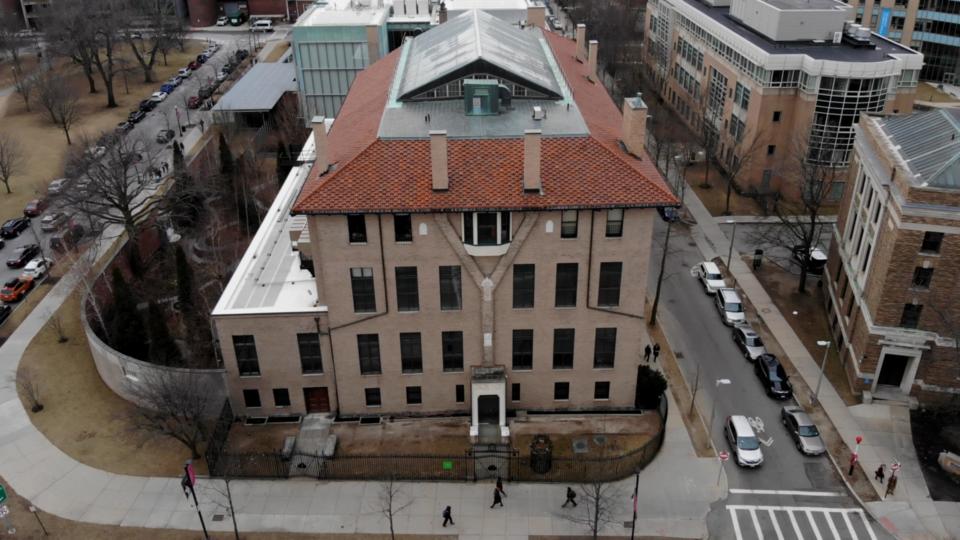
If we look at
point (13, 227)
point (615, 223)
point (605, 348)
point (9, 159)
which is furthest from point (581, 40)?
point (9, 159)

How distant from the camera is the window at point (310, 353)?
4331 centimetres

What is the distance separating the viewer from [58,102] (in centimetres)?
9500

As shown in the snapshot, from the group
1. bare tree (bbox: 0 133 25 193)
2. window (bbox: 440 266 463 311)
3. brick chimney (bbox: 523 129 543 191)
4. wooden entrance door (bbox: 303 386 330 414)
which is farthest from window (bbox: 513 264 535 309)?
bare tree (bbox: 0 133 25 193)

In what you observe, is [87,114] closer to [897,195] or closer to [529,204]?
[529,204]

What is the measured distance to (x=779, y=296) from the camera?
192 feet

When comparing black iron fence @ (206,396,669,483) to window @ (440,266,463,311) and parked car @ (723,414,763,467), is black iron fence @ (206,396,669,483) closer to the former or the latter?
parked car @ (723,414,763,467)

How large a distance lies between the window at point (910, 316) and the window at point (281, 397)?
37.4 meters

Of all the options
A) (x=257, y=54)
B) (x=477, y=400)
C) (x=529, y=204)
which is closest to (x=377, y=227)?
(x=529, y=204)

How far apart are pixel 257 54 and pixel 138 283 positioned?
272ft

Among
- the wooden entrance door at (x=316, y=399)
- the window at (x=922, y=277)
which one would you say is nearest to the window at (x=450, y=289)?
the wooden entrance door at (x=316, y=399)

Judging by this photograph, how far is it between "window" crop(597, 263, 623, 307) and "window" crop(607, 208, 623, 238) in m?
1.84

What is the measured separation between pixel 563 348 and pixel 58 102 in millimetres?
82181

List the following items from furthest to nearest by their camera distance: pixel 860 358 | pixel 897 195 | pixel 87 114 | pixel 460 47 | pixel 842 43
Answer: pixel 87 114
pixel 842 43
pixel 460 47
pixel 860 358
pixel 897 195

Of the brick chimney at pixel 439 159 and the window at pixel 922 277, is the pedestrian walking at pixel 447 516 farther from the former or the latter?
the window at pixel 922 277
